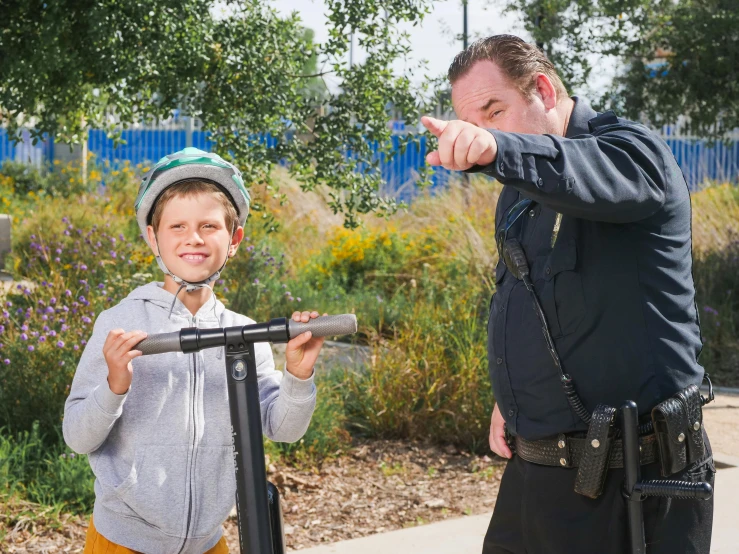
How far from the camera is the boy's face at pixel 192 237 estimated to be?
2.35 metres

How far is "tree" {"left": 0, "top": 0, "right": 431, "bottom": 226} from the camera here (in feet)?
16.8

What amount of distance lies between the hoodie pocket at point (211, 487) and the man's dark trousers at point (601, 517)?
810 mm

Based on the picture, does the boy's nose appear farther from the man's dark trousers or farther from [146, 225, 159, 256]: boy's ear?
the man's dark trousers

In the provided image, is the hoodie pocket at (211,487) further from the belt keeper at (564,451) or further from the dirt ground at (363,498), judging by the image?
the dirt ground at (363,498)

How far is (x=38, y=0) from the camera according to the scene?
5289 millimetres

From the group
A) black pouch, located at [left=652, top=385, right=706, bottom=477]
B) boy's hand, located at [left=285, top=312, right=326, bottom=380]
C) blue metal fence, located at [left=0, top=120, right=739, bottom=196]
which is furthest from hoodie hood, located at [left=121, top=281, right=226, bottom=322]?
blue metal fence, located at [left=0, top=120, right=739, bottom=196]

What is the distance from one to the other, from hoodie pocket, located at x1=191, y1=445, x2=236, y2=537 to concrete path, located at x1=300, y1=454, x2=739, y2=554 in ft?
5.75

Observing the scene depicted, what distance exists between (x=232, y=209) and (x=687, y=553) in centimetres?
143

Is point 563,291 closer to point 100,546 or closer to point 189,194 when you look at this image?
point 189,194

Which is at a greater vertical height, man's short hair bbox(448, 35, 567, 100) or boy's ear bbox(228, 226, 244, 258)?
man's short hair bbox(448, 35, 567, 100)

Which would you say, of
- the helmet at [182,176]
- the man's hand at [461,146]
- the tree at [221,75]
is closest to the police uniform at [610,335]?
the man's hand at [461,146]

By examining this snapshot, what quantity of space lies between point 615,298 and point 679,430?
351mm

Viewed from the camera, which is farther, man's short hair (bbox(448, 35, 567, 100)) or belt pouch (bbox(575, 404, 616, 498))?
man's short hair (bbox(448, 35, 567, 100))

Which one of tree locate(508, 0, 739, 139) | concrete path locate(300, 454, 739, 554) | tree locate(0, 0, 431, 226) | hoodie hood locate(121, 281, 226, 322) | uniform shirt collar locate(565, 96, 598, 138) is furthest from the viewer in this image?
tree locate(508, 0, 739, 139)
